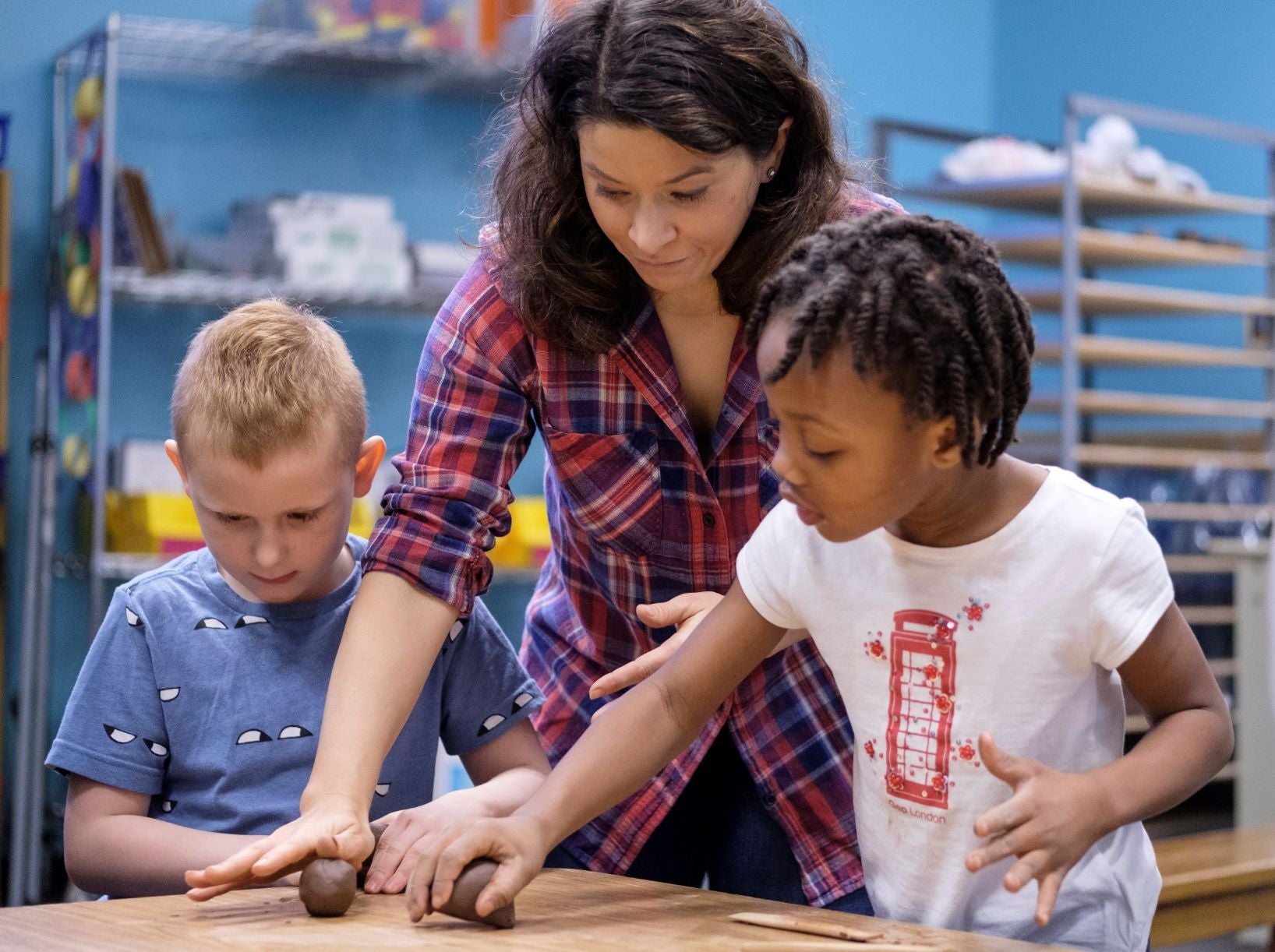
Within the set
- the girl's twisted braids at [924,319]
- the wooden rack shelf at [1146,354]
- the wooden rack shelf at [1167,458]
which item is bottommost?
the wooden rack shelf at [1167,458]

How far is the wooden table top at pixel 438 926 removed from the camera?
100 centimetres

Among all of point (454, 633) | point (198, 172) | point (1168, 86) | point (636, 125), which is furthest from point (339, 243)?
point (1168, 86)

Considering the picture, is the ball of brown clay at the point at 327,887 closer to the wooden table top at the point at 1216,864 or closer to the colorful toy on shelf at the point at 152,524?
the wooden table top at the point at 1216,864

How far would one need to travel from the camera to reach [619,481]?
1438 millimetres

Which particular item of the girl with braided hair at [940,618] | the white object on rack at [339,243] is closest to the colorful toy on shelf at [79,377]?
the white object on rack at [339,243]

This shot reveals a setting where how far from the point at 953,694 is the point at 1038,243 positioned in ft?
11.6

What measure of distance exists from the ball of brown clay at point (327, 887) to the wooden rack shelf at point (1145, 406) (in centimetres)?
358

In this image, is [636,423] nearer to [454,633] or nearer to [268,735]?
[454,633]

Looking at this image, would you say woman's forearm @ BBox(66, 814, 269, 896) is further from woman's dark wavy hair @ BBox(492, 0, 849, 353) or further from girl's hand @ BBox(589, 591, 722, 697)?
woman's dark wavy hair @ BBox(492, 0, 849, 353)

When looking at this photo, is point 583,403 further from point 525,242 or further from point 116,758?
point 116,758

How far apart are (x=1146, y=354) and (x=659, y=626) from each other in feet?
11.8

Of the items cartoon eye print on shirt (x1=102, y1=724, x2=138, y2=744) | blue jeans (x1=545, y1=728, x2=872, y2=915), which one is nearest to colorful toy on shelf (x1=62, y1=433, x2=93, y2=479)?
cartoon eye print on shirt (x1=102, y1=724, x2=138, y2=744)

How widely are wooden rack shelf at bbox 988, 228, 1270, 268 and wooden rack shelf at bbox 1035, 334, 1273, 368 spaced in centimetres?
26

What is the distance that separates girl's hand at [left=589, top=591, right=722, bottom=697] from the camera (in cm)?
123
